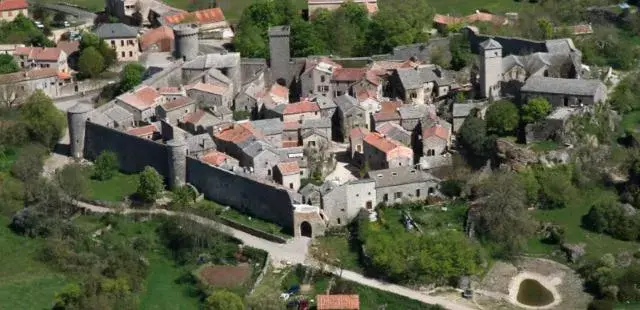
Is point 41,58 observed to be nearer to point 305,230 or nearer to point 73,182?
point 73,182

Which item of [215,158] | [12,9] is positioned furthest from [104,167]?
[12,9]

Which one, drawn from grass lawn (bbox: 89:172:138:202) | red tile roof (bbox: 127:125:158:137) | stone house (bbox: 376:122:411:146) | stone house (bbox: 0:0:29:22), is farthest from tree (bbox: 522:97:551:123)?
stone house (bbox: 0:0:29:22)

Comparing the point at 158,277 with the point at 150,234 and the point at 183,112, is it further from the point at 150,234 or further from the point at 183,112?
the point at 183,112

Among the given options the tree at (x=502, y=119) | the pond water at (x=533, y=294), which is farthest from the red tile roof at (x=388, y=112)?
the pond water at (x=533, y=294)

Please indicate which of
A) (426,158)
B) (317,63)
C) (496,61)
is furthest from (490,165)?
(317,63)

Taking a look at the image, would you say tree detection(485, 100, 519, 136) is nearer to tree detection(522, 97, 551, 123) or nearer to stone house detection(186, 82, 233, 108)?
tree detection(522, 97, 551, 123)

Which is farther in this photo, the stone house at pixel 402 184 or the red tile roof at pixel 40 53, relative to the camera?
the red tile roof at pixel 40 53

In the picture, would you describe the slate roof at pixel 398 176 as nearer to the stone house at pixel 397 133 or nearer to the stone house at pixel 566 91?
the stone house at pixel 397 133
